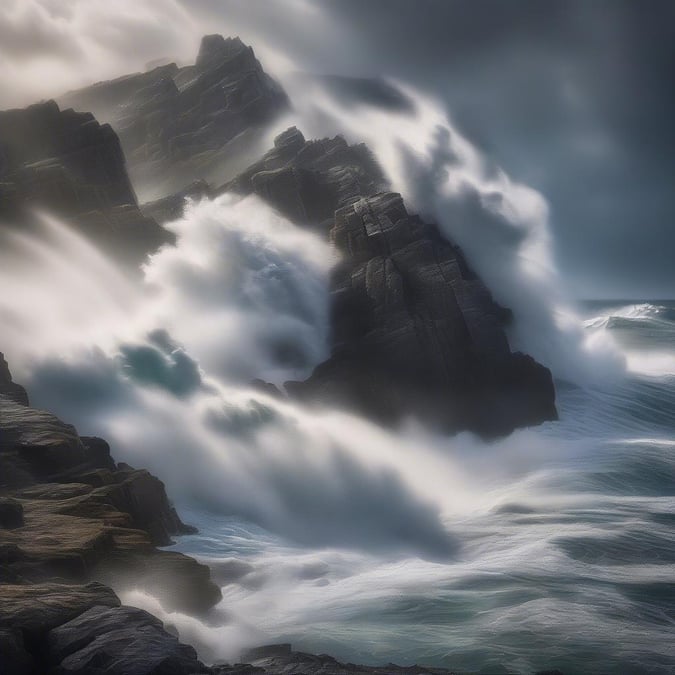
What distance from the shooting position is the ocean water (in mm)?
13414

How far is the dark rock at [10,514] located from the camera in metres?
13.2

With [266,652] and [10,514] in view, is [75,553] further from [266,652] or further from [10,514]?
[266,652]

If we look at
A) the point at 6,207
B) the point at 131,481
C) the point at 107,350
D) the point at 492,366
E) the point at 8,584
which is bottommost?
the point at 8,584

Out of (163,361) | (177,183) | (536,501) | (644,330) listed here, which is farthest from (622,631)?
(644,330)

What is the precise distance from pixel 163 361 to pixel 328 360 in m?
7.23

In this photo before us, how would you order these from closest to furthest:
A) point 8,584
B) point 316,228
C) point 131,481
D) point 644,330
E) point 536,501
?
point 8,584 < point 131,481 < point 536,501 < point 316,228 < point 644,330

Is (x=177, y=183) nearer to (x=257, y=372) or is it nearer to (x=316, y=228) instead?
(x=316, y=228)

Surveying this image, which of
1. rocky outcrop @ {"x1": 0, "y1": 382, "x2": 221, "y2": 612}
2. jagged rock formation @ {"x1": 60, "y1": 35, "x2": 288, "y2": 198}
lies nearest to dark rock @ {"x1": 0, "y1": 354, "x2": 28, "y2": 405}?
rocky outcrop @ {"x1": 0, "y1": 382, "x2": 221, "y2": 612}

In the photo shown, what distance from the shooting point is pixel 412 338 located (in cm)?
3106

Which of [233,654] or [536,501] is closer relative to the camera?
[233,654]

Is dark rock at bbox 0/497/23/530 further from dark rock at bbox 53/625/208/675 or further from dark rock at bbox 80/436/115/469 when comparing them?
dark rock at bbox 53/625/208/675

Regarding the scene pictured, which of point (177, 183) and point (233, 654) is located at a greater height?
point (177, 183)

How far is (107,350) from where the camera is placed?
2689 centimetres

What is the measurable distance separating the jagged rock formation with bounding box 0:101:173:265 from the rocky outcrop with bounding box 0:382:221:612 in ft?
54.6
